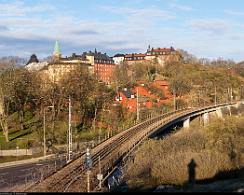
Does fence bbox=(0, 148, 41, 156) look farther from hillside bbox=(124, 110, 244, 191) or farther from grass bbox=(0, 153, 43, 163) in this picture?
hillside bbox=(124, 110, 244, 191)

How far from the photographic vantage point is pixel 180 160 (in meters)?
31.2

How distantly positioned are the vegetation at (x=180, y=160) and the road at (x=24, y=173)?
7.22 m

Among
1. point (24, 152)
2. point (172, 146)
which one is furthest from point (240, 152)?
point (24, 152)

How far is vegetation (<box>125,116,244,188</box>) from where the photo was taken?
99.9ft

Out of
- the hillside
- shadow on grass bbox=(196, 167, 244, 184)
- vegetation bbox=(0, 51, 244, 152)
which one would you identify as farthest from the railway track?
vegetation bbox=(0, 51, 244, 152)

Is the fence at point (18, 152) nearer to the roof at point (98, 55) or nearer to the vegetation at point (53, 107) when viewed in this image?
the vegetation at point (53, 107)

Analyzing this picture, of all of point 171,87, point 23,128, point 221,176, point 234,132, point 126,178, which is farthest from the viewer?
point 171,87

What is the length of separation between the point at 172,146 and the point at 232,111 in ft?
239

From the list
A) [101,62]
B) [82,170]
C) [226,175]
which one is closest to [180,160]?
[226,175]

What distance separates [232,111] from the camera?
374ft

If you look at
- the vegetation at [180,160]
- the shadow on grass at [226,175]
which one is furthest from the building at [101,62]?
the shadow on grass at [226,175]

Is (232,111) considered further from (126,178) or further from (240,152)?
(126,178)

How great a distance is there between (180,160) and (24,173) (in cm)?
1913

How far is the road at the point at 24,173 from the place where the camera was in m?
37.9
